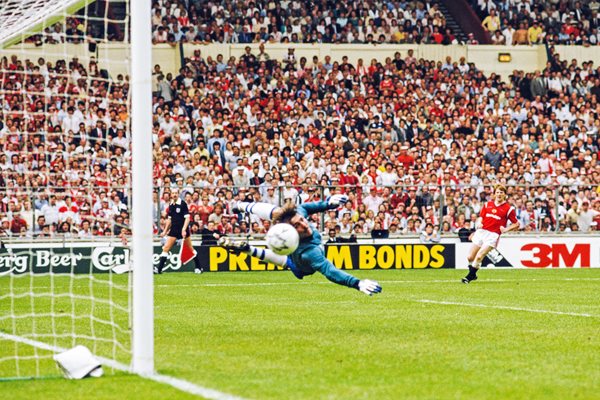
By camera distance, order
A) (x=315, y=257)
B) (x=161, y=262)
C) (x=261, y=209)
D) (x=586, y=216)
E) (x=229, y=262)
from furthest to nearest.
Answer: (x=586, y=216)
(x=229, y=262)
(x=161, y=262)
(x=261, y=209)
(x=315, y=257)

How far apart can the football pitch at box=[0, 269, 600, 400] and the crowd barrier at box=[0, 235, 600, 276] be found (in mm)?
6424

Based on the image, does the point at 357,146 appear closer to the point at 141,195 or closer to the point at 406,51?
the point at 406,51

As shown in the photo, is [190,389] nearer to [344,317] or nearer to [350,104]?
[344,317]

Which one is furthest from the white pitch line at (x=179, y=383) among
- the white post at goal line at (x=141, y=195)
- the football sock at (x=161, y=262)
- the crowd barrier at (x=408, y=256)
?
the crowd barrier at (x=408, y=256)

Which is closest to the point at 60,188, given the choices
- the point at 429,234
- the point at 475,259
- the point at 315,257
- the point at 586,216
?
the point at 475,259

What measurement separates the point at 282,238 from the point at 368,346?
2.09m

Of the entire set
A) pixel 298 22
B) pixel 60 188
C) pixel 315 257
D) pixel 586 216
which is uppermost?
A: pixel 298 22

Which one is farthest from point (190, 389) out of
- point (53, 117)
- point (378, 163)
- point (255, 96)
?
point (255, 96)

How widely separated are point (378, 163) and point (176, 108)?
602cm

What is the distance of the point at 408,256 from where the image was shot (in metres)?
28.6

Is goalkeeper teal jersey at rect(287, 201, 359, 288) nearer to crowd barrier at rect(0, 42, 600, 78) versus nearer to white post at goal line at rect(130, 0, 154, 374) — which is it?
white post at goal line at rect(130, 0, 154, 374)

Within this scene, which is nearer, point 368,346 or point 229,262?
point 368,346

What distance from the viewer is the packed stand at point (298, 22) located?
35.5m

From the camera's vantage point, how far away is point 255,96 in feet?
108
